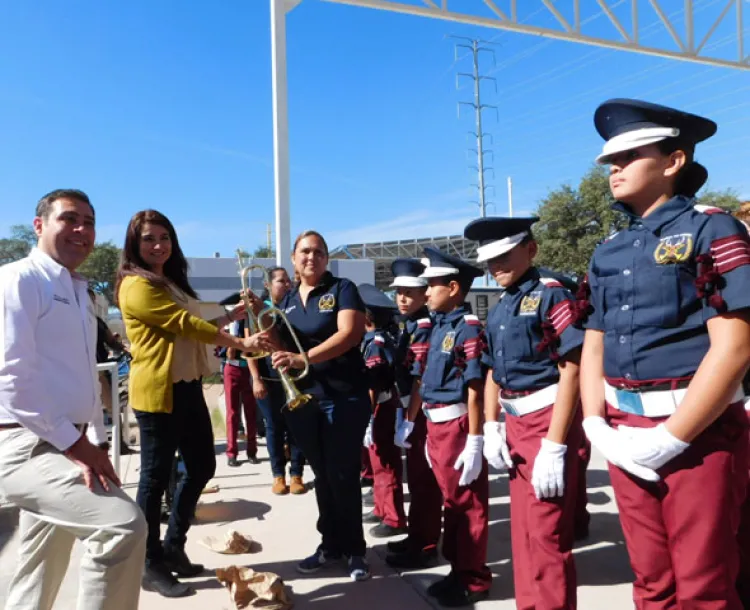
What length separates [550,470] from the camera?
2350mm

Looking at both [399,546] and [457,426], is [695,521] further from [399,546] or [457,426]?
[399,546]

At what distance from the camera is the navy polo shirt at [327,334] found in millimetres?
3395

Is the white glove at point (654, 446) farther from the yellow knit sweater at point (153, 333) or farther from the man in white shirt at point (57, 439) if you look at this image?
the yellow knit sweater at point (153, 333)

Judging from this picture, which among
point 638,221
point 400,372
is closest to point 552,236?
point 400,372

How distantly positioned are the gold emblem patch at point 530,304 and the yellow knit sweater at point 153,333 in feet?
5.35

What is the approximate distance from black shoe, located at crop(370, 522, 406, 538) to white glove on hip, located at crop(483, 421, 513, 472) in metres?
1.59

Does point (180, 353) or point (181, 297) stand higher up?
point (181, 297)

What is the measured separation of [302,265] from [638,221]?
203 cm

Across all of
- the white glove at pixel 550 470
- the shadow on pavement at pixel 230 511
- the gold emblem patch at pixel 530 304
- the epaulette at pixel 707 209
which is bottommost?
the shadow on pavement at pixel 230 511

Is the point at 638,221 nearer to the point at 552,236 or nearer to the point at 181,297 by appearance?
the point at 181,297

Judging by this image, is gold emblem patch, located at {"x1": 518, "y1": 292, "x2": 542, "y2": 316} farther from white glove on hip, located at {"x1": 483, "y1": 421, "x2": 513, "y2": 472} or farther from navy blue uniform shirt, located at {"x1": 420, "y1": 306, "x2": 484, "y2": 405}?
white glove on hip, located at {"x1": 483, "y1": 421, "x2": 513, "y2": 472}

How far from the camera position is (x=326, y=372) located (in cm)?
340

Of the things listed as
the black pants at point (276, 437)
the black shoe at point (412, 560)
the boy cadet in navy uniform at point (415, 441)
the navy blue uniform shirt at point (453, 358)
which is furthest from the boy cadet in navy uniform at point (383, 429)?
the black pants at point (276, 437)

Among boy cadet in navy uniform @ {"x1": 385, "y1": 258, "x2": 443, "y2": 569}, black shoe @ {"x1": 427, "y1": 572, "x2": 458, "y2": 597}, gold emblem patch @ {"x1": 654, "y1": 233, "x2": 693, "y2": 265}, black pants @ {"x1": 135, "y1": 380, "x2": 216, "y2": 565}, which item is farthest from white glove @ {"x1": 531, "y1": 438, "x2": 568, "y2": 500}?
black pants @ {"x1": 135, "y1": 380, "x2": 216, "y2": 565}
